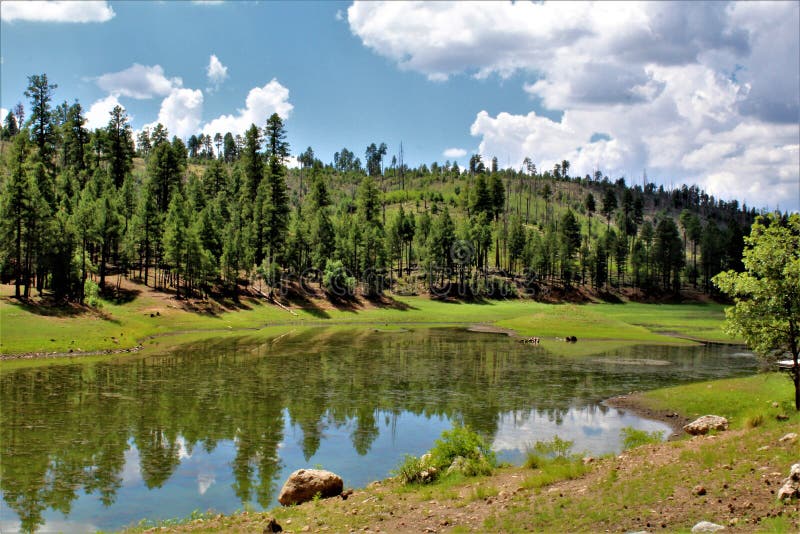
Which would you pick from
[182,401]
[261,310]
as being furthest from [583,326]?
[182,401]

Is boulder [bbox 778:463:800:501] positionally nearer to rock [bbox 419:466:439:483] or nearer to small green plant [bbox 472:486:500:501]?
small green plant [bbox 472:486:500:501]

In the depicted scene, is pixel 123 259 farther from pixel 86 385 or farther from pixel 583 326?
pixel 583 326

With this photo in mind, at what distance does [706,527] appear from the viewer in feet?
41.7

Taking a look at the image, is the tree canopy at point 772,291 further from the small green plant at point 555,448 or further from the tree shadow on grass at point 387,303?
the tree shadow on grass at point 387,303

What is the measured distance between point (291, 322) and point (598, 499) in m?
75.1

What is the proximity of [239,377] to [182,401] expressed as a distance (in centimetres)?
833

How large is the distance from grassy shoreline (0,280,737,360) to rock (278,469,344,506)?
42.7 m

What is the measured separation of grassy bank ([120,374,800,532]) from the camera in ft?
45.4

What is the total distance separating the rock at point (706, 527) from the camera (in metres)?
12.5

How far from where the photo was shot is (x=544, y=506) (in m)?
15.5

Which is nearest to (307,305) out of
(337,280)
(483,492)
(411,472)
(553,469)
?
(337,280)

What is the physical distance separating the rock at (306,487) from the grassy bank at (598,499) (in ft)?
2.21

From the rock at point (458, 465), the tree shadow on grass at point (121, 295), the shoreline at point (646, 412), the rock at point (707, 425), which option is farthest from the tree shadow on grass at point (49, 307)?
the rock at point (707, 425)

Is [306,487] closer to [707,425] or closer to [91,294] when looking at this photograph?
[707,425]
